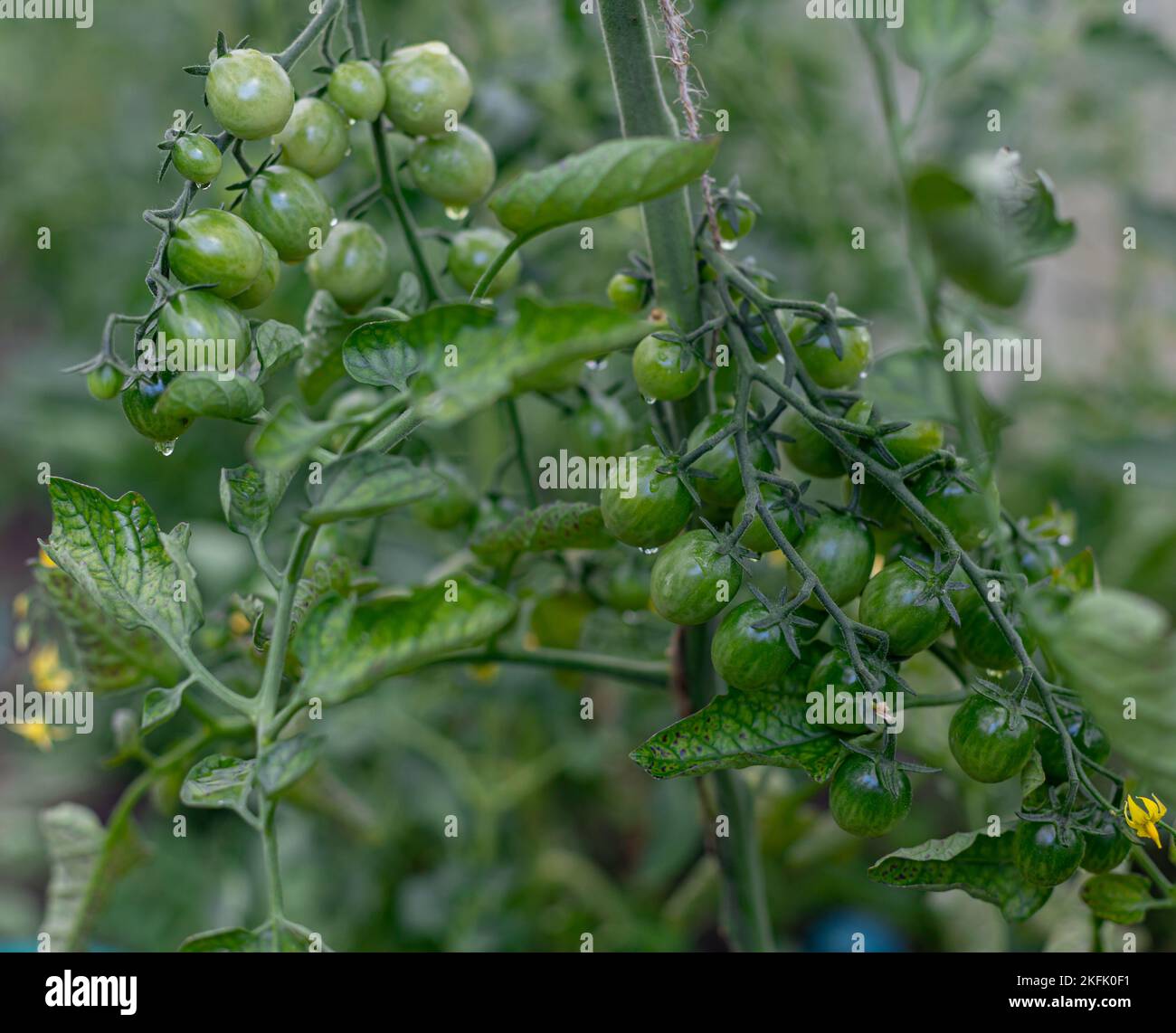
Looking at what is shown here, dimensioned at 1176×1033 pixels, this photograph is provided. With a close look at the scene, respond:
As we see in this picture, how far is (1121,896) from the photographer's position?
0.44 m

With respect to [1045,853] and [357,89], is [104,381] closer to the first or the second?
[357,89]

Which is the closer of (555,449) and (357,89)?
(357,89)

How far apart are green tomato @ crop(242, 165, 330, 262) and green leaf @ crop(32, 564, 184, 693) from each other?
203 millimetres

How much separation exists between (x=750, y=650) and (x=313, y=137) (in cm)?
26

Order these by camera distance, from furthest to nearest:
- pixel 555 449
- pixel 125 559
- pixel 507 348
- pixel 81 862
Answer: pixel 555 449 < pixel 81 862 < pixel 125 559 < pixel 507 348

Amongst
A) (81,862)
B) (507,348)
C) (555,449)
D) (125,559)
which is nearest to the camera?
(507,348)

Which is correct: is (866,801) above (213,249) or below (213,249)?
below

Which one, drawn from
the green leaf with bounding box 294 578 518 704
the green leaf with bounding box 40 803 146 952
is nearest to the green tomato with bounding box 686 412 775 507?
the green leaf with bounding box 294 578 518 704

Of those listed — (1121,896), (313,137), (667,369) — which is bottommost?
(1121,896)

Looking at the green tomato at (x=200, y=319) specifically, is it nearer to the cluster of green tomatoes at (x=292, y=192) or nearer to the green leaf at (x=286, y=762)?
the cluster of green tomatoes at (x=292, y=192)

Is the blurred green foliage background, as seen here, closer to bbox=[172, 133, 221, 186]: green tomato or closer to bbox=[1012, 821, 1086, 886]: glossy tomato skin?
bbox=[1012, 821, 1086, 886]: glossy tomato skin

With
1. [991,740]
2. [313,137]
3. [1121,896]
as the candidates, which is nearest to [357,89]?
[313,137]
